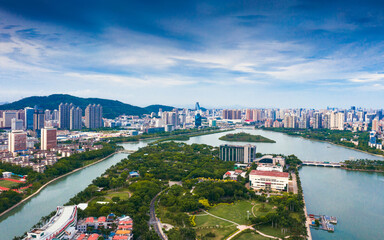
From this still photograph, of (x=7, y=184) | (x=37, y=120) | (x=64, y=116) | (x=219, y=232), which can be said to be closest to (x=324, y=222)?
(x=219, y=232)

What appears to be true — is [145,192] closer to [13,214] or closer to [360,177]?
[13,214]

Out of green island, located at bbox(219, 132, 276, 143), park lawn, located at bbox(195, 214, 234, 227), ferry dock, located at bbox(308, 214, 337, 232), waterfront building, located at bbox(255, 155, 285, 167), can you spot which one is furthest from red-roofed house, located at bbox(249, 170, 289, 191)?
green island, located at bbox(219, 132, 276, 143)

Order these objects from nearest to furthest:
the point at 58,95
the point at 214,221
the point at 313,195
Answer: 1. the point at 214,221
2. the point at 313,195
3. the point at 58,95

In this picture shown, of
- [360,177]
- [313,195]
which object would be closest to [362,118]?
[360,177]

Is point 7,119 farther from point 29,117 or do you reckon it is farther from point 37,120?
point 37,120

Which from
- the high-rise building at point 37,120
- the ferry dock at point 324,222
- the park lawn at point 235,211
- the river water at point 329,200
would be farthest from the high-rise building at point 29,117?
the ferry dock at point 324,222
